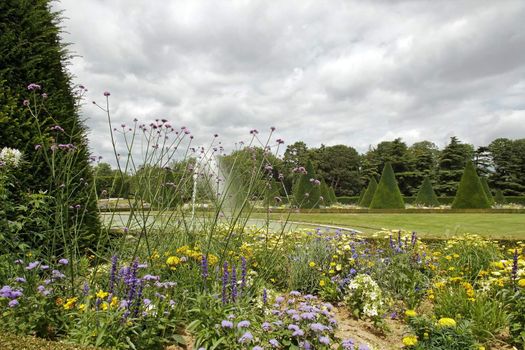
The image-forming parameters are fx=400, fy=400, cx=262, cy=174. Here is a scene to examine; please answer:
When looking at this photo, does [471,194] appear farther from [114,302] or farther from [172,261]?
[114,302]

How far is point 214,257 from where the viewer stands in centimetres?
379

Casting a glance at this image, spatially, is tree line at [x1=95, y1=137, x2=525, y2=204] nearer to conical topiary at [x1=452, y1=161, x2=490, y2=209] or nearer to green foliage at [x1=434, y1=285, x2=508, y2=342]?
conical topiary at [x1=452, y1=161, x2=490, y2=209]

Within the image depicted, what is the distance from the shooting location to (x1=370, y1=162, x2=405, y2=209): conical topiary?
22.7m

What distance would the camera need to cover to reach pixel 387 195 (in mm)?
22953

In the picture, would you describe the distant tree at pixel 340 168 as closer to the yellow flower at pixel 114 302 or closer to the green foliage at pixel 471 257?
the green foliage at pixel 471 257

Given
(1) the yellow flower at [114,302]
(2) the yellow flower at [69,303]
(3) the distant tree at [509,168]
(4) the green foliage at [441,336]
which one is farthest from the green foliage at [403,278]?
(3) the distant tree at [509,168]

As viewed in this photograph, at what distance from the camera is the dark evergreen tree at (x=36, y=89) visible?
4.85 meters

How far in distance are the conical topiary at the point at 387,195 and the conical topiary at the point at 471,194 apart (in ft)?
10.5

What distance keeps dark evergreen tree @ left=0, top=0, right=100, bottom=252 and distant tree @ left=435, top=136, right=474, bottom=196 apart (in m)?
39.4

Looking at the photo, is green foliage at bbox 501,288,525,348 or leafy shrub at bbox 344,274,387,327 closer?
green foliage at bbox 501,288,525,348

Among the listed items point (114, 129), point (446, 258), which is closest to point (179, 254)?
point (114, 129)

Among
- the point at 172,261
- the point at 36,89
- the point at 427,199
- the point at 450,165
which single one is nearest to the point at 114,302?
the point at 172,261

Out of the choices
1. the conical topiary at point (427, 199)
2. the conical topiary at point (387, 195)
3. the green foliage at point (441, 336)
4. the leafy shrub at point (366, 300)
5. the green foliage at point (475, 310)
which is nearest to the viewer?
the green foliage at point (441, 336)

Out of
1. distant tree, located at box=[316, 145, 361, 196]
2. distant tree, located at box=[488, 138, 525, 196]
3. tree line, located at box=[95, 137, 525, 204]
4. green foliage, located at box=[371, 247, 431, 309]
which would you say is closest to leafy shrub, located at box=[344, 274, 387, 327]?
green foliage, located at box=[371, 247, 431, 309]
